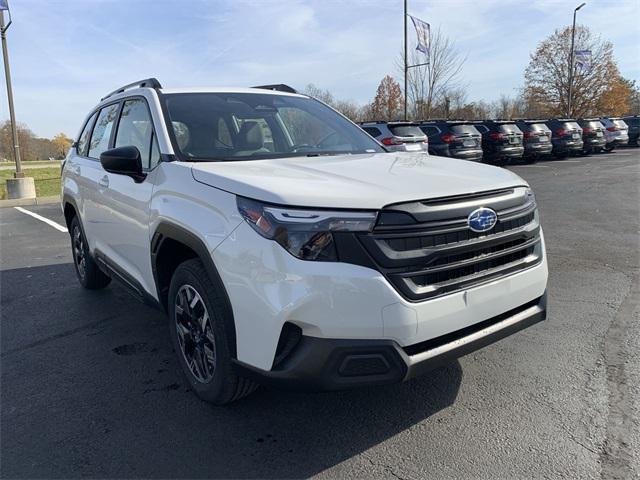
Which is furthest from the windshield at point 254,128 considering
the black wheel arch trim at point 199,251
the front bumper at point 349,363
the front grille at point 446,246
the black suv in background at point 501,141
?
the black suv in background at point 501,141

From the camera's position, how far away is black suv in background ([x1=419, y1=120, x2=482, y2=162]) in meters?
16.8

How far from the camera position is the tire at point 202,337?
2518 millimetres

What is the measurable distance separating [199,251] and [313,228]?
723mm

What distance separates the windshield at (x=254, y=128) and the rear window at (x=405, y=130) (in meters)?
11.4

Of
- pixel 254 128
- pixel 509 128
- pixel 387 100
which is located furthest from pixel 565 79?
pixel 254 128

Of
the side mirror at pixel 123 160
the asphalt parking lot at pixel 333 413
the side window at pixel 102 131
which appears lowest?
the asphalt parking lot at pixel 333 413

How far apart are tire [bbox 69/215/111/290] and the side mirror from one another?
1960 mm

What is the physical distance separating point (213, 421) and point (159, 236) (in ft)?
3.65

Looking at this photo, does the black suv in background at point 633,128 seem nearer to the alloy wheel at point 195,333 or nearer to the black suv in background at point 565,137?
the black suv in background at point 565,137

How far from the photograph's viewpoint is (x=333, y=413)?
2.78m

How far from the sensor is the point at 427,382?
10.1 ft

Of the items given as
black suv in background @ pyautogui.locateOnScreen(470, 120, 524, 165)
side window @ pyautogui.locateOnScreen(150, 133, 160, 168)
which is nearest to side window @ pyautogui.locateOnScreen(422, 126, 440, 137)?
black suv in background @ pyautogui.locateOnScreen(470, 120, 524, 165)

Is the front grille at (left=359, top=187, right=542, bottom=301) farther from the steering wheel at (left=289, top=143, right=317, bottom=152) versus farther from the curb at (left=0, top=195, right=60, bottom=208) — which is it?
the curb at (left=0, top=195, right=60, bottom=208)

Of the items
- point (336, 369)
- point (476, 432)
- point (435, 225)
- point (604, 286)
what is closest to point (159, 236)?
point (336, 369)
